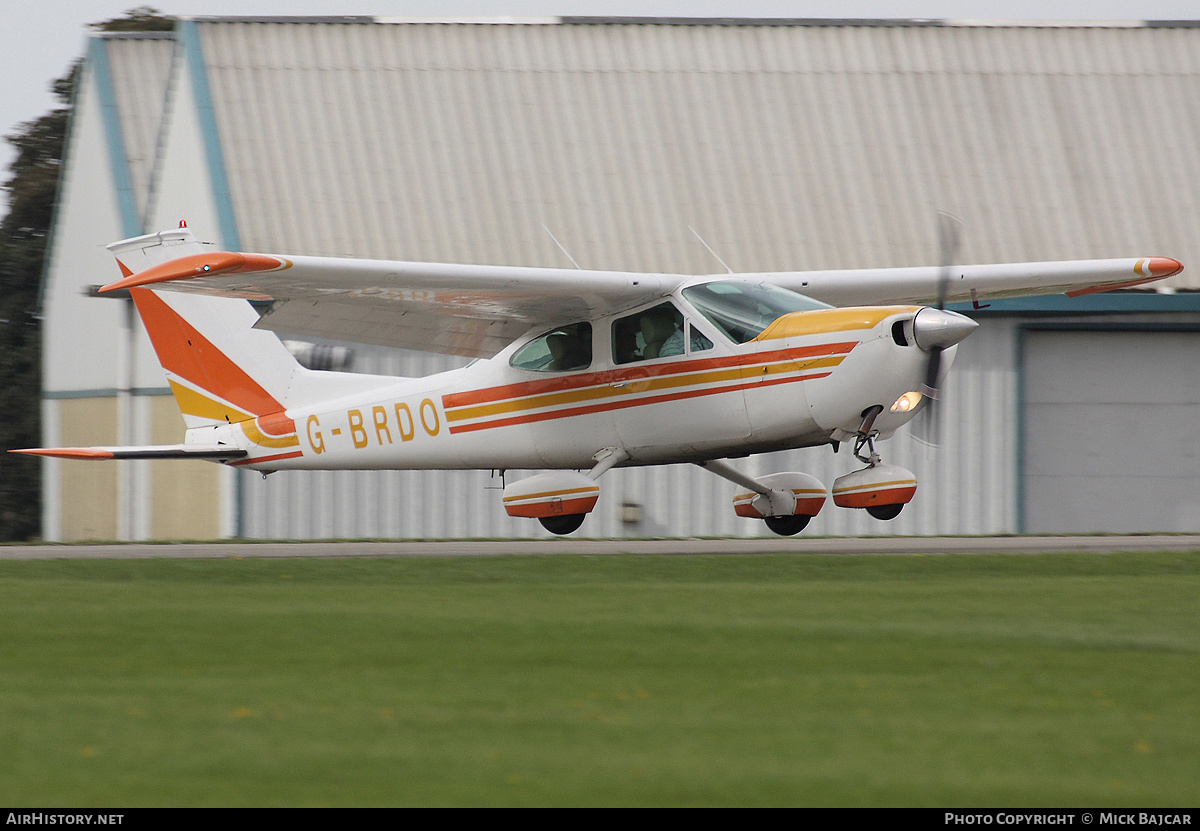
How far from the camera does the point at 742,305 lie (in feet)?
46.7

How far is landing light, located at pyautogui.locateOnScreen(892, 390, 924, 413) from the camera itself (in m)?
13.3

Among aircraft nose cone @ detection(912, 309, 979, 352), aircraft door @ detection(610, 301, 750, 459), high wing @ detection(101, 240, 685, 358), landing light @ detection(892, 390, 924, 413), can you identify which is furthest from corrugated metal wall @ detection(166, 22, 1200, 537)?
aircraft nose cone @ detection(912, 309, 979, 352)

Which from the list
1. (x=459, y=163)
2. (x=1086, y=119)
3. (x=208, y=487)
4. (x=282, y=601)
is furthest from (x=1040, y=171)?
(x=282, y=601)

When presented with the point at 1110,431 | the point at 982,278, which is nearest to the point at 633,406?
the point at 982,278

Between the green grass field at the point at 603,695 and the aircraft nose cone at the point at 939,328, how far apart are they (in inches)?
103

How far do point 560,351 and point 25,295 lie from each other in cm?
2770

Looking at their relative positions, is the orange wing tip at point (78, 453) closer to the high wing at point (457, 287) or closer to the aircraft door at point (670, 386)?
the high wing at point (457, 287)

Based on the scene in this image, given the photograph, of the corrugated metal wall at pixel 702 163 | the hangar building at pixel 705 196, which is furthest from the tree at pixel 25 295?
the corrugated metal wall at pixel 702 163

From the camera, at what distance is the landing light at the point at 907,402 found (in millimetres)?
13344

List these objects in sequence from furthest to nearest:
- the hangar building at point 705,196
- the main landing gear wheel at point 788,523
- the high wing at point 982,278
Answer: the hangar building at point 705,196, the high wing at point 982,278, the main landing gear wheel at point 788,523

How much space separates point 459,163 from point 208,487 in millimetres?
6121

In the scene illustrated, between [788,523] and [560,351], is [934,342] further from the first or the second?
[560,351]

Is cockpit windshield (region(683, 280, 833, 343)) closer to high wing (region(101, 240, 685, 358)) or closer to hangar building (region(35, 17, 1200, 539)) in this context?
high wing (region(101, 240, 685, 358))

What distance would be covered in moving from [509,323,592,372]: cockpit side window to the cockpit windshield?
1244mm
